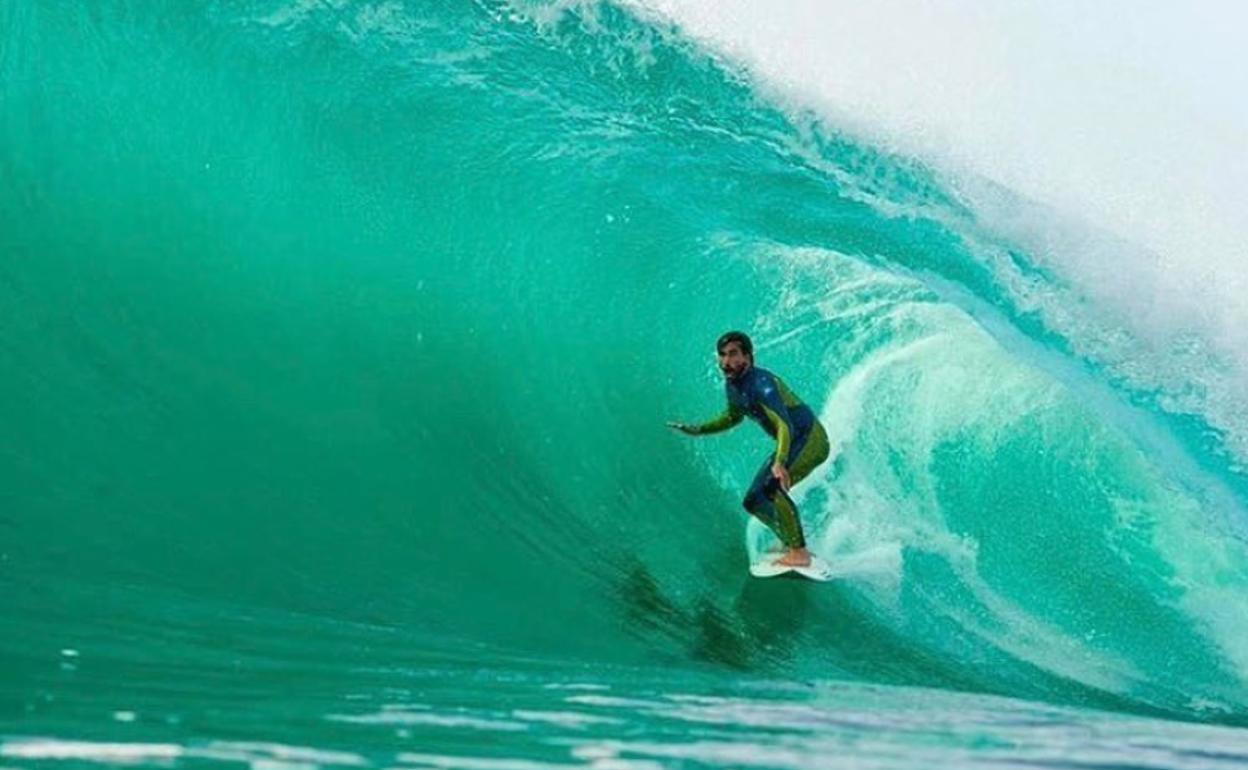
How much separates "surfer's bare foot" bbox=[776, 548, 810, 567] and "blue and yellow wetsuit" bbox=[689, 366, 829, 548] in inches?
1.2

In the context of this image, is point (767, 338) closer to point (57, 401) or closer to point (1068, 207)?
point (1068, 207)

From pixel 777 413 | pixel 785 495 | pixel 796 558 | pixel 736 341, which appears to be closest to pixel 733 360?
pixel 736 341

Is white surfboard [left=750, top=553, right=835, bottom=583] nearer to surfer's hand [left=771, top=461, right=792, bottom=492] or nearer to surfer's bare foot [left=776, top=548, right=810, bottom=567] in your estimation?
surfer's bare foot [left=776, top=548, right=810, bottom=567]

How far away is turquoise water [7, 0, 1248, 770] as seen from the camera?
3.64 metres

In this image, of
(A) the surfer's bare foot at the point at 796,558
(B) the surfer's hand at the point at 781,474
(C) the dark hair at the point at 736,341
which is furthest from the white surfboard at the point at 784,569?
(C) the dark hair at the point at 736,341

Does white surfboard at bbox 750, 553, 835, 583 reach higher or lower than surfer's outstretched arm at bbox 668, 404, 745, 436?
lower

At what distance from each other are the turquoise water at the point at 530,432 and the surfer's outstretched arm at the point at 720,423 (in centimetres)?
58

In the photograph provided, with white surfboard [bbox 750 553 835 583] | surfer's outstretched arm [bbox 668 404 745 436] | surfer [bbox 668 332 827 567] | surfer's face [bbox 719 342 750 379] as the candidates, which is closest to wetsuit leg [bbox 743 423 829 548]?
surfer [bbox 668 332 827 567]

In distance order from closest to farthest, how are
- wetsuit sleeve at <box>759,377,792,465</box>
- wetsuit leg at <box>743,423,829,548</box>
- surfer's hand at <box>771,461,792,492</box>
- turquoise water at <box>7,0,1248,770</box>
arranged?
turquoise water at <box>7,0,1248,770</box> < surfer's hand at <box>771,461,792,492</box> < wetsuit sleeve at <box>759,377,792,465</box> < wetsuit leg at <box>743,423,829,548</box>

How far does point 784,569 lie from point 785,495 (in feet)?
1.17

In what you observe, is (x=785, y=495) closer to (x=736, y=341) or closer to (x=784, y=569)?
(x=784, y=569)

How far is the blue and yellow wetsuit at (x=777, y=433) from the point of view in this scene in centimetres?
652

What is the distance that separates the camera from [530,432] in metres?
7.36

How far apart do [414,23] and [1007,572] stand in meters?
4.87
